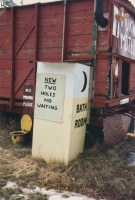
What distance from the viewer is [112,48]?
512 centimetres

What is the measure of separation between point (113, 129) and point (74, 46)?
2238 mm

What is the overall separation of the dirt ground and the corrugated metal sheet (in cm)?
24

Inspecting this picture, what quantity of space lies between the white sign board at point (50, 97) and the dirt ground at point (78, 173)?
38.0 inches

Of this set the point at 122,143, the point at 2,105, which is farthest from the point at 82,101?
the point at 2,105

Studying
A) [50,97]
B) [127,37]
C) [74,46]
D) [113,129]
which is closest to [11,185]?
[50,97]

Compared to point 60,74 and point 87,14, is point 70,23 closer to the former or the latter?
point 87,14

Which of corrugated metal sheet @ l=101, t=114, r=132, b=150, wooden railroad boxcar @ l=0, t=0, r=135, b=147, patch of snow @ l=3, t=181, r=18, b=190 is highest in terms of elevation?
wooden railroad boxcar @ l=0, t=0, r=135, b=147

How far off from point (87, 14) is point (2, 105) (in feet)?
11.1

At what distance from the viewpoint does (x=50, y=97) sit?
16.0 ft

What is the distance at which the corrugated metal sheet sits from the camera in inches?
Answer: 215

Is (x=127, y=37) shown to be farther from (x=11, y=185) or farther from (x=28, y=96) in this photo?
(x=11, y=185)

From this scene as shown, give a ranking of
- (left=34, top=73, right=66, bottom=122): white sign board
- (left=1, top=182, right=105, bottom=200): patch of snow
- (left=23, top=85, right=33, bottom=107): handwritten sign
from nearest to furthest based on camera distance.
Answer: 1. (left=1, top=182, right=105, bottom=200): patch of snow
2. (left=34, top=73, right=66, bottom=122): white sign board
3. (left=23, top=85, right=33, bottom=107): handwritten sign

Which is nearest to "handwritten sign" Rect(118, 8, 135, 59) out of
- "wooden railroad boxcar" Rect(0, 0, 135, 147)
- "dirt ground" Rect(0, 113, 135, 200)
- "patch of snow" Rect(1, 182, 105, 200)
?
"wooden railroad boxcar" Rect(0, 0, 135, 147)

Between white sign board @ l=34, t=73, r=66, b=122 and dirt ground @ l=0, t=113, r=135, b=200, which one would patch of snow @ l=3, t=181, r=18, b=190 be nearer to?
dirt ground @ l=0, t=113, r=135, b=200
